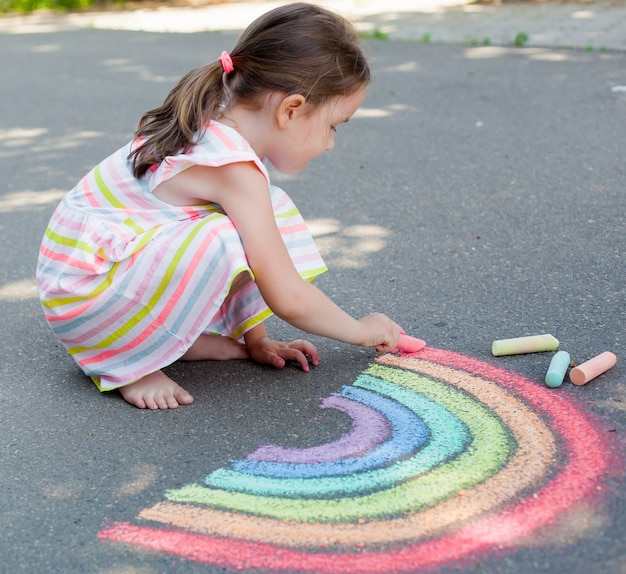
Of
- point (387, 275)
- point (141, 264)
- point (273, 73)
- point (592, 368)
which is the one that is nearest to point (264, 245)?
point (141, 264)

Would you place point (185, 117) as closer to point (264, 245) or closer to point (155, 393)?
point (264, 245)

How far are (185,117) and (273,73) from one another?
243mm

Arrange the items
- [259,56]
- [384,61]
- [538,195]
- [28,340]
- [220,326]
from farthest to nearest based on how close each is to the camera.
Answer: [384,61] → [538,195] → [28,340] → [220,326] → [259,56]

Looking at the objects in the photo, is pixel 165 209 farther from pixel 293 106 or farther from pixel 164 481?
pixel 164 481

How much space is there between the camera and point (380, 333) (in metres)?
2.33

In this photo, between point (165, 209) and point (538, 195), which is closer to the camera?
point (165, 209)

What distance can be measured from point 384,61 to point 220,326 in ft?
15.2

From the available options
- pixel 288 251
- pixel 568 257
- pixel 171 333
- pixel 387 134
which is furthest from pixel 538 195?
pixel 171 333

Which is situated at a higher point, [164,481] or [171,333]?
[171,333]

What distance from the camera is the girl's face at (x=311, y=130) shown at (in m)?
2.27

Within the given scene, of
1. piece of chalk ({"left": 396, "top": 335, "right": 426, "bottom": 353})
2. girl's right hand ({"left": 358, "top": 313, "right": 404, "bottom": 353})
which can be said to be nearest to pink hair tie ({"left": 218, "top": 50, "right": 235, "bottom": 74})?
girl's right hand ({"left": 358, "top": 313, "right": 404, "bottom": 353})

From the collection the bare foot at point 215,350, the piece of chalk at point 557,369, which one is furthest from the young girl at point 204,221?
the piece of chalk at point 557,369

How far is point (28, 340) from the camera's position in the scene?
2.74 metres

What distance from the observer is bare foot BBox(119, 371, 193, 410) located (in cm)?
227
